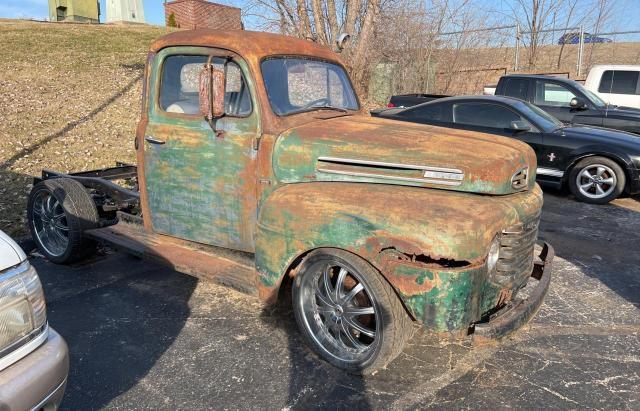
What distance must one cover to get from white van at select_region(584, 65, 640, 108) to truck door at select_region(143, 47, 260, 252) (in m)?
10.8

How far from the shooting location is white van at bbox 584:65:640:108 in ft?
37.7

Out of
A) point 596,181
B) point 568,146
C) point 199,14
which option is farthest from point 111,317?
point 199,14

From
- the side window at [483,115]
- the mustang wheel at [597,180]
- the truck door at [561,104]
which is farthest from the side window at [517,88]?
the mustang wheel at [597,180]

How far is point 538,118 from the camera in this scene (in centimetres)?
782

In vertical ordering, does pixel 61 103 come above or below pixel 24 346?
above

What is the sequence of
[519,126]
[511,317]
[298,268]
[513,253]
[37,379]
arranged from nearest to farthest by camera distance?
[37,379], [511,317], [513,253], [298,268], [519,126]

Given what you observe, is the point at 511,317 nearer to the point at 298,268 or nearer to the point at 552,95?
the point at 298,268

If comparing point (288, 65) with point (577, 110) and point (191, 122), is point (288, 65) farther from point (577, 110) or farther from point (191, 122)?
point (577, 110)

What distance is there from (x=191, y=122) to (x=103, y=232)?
156cm

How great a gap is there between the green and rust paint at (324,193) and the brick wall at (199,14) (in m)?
25.1

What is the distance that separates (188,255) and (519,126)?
5648mm

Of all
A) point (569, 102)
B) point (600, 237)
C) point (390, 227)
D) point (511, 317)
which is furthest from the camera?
point (569, 102)

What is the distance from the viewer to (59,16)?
1177 inches

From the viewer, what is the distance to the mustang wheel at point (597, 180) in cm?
739
